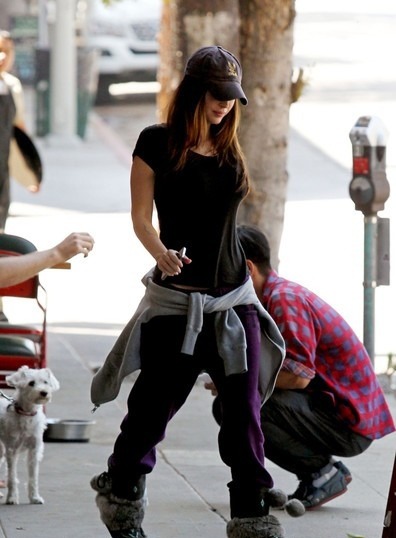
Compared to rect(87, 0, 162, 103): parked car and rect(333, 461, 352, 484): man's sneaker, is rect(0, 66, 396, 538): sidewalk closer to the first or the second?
rect(333, 461, 352, 484): man's sneaker

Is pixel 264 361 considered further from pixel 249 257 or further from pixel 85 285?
pixel 85 285

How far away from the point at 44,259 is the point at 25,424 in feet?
5.08

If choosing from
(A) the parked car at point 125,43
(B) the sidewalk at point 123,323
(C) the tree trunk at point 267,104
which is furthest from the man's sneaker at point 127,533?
(A) the parked car at point 125,43

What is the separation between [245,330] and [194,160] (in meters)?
0.64

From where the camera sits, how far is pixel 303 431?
20.4 feet

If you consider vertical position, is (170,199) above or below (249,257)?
above

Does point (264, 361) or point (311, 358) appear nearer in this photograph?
point (264, 361)

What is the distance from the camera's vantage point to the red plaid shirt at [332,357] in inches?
240

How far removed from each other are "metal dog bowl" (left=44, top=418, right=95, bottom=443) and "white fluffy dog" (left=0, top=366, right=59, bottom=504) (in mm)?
1251

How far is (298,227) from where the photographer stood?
50.1 feet

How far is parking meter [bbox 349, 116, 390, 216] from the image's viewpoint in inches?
324

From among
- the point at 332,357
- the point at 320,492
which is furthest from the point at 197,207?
the point at 320,492

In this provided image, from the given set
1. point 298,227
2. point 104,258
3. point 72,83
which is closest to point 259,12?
point 104,258

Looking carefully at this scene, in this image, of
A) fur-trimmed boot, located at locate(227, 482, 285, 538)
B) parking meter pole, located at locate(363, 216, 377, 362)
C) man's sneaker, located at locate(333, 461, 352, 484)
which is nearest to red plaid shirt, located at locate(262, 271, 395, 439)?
man's sneaker, located at locate(333, 461, 352, 484)
